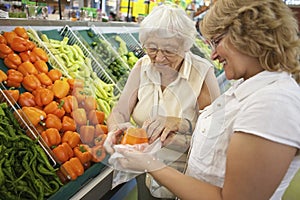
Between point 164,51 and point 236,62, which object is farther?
point 164,51

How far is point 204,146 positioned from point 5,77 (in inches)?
61.3

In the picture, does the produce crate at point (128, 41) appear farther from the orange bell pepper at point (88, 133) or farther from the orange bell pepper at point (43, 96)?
the orange bell pepper at point (88, 133)

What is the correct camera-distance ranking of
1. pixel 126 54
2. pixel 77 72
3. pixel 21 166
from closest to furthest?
pixel 21 166
pixel 77 72
pixel 126 54

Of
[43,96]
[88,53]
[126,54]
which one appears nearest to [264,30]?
[43,96]

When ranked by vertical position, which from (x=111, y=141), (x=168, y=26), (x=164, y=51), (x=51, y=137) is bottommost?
(x=51, y=137)

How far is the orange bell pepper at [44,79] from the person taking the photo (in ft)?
7.57

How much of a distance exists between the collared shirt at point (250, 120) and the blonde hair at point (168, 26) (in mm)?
557

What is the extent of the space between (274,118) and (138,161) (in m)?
0.46

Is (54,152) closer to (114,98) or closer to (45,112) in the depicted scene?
(45,112)

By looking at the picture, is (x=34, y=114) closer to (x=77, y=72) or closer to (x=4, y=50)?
(x=4, y=50)

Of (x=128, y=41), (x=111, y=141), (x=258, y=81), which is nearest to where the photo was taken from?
(x=258, y=81)

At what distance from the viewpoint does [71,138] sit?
77.5 inches

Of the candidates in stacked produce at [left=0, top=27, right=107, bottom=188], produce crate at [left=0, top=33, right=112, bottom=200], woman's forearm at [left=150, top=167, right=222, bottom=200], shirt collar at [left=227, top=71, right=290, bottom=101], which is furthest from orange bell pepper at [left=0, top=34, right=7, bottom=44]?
shirt collar at [left=227, top=71, right=290, bottom=101]

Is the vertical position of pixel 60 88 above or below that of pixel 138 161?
below
